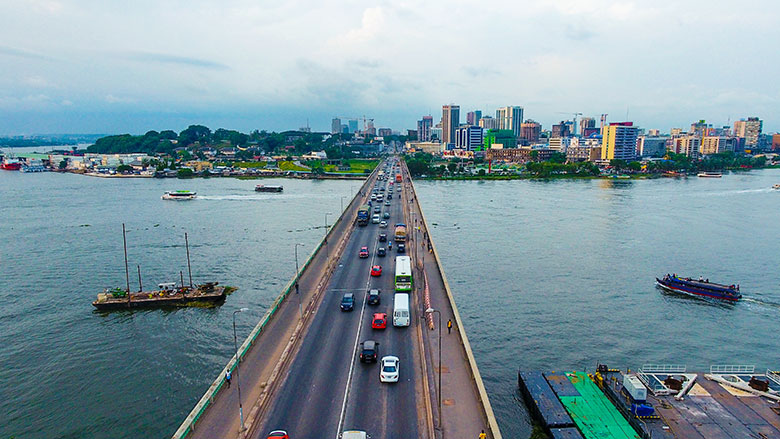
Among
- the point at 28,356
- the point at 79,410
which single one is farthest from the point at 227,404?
the point at 28,356

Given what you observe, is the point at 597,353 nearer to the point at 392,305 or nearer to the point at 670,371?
the point at 670,371

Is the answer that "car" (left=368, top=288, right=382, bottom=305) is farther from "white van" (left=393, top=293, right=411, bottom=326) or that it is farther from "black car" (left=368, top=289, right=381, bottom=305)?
"white van" (left=393, top=293, right=411, bottom=326)

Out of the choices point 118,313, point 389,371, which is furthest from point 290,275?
point 389,371

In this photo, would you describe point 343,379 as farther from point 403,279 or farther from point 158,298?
point 158,298

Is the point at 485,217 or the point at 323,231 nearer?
the point at 323,231

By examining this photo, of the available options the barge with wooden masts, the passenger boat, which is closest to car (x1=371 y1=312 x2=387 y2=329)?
the barge with wooden masts

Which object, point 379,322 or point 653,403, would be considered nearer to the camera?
point 653,403
